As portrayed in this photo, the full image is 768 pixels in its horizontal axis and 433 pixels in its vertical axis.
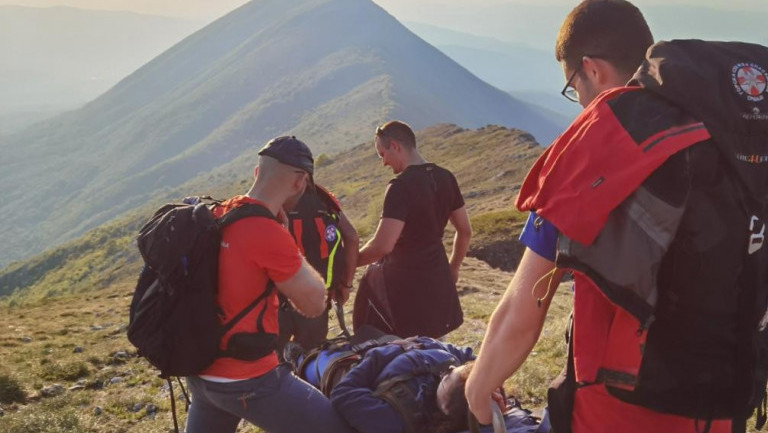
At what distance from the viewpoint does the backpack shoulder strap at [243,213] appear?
4.30 m

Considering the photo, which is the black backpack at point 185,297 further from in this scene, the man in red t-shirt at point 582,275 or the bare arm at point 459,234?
the bare arm at point 459,234

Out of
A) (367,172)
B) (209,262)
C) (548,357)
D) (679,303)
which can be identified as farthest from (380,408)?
(367,172)

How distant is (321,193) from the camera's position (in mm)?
6992

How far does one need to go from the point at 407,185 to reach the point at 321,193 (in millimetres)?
1086

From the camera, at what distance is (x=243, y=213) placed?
14.1ft

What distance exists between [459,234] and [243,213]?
3.84m

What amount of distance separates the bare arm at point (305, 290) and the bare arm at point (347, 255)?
2.50m

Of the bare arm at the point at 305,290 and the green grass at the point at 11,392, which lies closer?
the bare arm at the point at 305,290

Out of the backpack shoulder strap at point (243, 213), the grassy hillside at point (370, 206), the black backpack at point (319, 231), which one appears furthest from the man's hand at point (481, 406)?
the grassy hillside at point (370, 206)

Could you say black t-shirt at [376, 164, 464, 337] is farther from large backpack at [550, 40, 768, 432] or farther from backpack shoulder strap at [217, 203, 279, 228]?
large backpack at [550, 40, 768, 432]

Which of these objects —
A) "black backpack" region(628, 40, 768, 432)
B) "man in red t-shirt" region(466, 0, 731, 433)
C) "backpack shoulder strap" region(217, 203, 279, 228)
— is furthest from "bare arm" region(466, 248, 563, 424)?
"backpack shoulder strap" region(217, 203, 279, 228)

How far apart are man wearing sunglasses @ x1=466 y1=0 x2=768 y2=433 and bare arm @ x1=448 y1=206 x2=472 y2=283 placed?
4473mm

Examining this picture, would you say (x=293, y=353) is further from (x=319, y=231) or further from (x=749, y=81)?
(x=749, y=81)

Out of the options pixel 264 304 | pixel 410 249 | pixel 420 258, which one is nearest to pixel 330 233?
pixel 410 249
